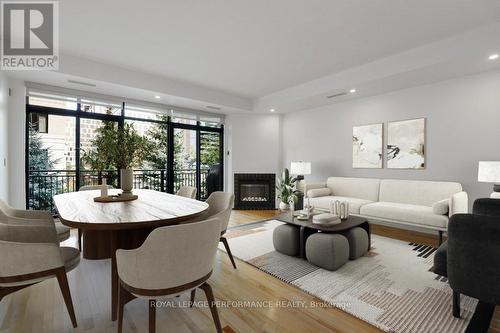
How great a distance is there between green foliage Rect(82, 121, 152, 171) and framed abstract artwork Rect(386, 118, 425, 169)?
413 cm

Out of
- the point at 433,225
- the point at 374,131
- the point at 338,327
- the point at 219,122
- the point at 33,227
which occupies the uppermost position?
the point at 219,122

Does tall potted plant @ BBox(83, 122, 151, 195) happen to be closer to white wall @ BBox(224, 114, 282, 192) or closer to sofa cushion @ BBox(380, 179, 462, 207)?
white wall @ BBox(224, 114, 282, 192)

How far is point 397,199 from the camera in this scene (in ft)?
13.4

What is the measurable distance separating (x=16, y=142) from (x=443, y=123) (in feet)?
22.0

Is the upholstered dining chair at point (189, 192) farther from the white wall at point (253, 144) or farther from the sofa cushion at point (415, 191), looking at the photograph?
the sofa cushion at point (415, 191)

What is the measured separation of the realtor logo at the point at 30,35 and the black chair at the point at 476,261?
12.9ft

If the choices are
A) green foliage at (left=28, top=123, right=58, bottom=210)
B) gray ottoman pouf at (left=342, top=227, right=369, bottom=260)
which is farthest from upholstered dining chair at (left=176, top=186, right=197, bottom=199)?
green foliage at (left=28, top=123, right=58, bottom=210)

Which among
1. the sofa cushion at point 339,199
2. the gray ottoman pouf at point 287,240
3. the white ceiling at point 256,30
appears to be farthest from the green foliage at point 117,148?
the sofa cushion at point 339,199

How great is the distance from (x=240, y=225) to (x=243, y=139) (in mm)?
2544

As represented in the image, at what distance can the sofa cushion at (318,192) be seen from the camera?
4680mm

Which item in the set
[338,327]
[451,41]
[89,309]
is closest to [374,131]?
[451,41]

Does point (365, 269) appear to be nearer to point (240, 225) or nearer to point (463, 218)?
point (463, 218)

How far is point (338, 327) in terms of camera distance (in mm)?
1656

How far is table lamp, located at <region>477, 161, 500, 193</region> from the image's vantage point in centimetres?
290
